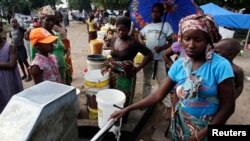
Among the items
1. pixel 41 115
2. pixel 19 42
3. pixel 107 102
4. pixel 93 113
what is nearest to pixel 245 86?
pixel 93 113

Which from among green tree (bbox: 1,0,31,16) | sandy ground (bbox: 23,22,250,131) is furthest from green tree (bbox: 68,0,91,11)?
sandy ground (bbox: 23,22,250,131)

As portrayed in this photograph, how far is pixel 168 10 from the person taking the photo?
4250 millimetres

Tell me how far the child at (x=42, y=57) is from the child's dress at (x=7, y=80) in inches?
17.6

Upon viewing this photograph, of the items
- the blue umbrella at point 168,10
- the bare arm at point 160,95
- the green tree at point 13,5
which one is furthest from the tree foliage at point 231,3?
the green tree at point 13,5

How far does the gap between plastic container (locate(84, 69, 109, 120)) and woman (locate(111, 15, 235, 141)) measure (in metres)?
1.79

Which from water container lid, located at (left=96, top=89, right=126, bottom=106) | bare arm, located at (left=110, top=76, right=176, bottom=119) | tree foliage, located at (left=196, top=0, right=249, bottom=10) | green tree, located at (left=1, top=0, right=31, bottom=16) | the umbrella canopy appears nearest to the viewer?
bare arm, located at (left=110, top=76, right=176, bottom=119)

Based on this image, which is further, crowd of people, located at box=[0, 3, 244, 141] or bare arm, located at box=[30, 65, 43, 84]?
bare arm, located at box=[30, 65, 43, 84]

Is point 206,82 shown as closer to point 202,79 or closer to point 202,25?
point 202,79

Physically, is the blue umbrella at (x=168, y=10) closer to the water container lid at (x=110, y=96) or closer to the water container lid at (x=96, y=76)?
the water container lid at (x=96, y=76)

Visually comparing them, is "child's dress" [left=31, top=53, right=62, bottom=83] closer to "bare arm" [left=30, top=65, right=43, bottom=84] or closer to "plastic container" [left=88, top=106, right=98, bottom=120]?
"bare arm" [left=30, top=65, right=43, bottom=84]

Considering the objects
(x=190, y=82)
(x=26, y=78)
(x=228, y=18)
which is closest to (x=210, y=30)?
(x=190, y=82)

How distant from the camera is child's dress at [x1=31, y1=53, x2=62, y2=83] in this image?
3.08 metres

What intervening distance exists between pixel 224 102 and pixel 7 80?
2.75 meters

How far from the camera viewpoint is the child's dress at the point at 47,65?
308 centimetres
